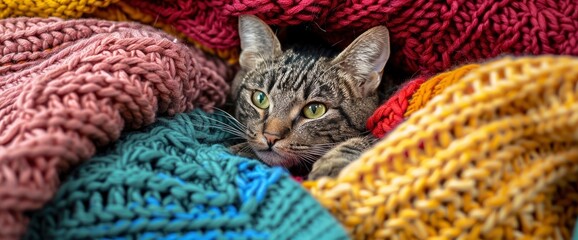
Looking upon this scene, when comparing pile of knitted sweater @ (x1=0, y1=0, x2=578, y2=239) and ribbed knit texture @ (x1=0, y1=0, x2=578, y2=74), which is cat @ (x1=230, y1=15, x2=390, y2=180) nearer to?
ribbed knit texture @ (x1=0, y1=0, x2=578, y2=74)

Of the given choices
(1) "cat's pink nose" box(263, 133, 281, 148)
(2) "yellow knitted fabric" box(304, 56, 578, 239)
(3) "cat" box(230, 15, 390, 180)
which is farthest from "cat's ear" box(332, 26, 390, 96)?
(2) "yellow knitted fabric" box(304, 56, 578, 239)

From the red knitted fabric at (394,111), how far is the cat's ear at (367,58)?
0.14m

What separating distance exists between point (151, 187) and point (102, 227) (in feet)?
0.33

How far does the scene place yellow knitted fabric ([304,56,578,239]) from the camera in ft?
2.55

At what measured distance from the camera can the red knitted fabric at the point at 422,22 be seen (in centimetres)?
101

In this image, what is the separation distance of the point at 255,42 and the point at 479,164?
0.69 metres

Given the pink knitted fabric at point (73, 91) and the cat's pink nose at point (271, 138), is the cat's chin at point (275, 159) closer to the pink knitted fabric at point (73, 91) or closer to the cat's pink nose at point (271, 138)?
the cat's pink nose at point (271, 138)

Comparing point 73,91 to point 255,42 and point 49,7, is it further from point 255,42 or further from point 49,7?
point 255,42

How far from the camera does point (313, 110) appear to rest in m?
1.25

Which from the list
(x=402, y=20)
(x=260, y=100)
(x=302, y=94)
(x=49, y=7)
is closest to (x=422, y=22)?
(x=402, y=20)

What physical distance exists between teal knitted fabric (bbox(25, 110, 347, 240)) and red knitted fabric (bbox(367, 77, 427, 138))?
0.29 m

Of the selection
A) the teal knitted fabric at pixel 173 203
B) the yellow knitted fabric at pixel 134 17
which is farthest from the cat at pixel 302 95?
the teal knitted fabric at pixel 173 203

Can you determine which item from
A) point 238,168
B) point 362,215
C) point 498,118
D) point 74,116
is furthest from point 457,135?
point 74,116

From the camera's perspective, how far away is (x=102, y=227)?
0.79 meters
